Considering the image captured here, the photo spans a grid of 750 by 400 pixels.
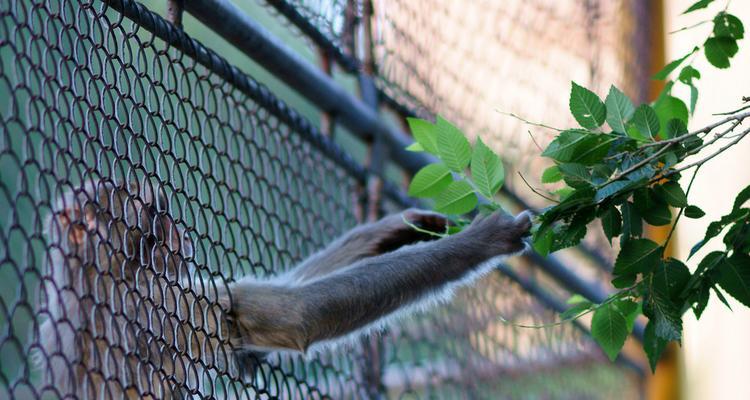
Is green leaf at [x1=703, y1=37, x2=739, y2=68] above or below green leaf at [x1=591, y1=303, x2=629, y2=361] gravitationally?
above

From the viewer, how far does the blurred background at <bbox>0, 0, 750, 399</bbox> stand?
110 inches

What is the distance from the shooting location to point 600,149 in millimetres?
1983

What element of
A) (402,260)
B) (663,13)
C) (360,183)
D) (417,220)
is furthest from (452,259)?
(663,13)

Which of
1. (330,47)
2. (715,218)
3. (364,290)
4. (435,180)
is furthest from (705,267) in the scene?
(715,218)

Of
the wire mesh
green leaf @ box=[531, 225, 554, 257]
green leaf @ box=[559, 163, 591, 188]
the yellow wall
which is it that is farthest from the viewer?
the yellow wall

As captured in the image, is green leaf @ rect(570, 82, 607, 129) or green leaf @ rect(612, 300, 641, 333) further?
green leaf @ rect(612, 300, 641, 333)

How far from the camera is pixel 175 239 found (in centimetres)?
269

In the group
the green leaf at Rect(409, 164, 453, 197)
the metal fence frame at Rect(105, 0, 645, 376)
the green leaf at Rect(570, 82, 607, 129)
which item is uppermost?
the metal fence frame at Rect(105, 0, 645, 376)

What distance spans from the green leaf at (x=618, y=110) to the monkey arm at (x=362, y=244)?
48.5 inches

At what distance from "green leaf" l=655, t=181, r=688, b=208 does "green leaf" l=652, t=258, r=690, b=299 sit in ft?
0.44

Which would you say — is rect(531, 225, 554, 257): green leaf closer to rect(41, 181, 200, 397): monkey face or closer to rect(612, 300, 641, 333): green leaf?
rect(612, 300, 641, 333): green leaf

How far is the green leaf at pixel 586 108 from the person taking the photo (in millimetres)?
1993

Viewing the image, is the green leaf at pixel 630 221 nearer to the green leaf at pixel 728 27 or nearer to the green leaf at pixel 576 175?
the green leaf at pixel 576 175

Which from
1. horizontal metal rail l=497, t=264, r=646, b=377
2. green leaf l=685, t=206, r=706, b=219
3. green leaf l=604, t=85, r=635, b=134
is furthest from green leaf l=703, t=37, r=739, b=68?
horizontal metal rail l=497, t=264, r=646, b=377
